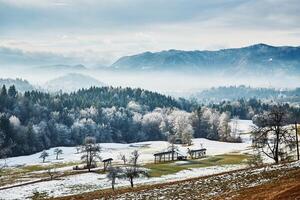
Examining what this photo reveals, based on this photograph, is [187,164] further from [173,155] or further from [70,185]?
[70,185]

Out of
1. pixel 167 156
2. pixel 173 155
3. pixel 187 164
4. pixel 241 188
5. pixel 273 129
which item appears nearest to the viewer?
pixel 241 188

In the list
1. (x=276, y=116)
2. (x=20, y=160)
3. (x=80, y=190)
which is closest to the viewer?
(x=276, y=116)

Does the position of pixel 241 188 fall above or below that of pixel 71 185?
above

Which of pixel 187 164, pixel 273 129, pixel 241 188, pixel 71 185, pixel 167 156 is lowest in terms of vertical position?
pixel 71 185

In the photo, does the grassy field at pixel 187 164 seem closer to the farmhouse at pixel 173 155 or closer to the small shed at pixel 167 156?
the small shed at pixel 167 156

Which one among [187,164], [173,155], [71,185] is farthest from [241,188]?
[173,155]

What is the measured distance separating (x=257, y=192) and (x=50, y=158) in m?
163

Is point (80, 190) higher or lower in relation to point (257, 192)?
lower

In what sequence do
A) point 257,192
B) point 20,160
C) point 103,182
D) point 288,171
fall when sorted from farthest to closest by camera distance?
point 20,160, point 103,182, point 288,171, point 257,192

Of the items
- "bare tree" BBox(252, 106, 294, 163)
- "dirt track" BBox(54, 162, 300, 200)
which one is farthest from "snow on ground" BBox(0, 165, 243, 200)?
"dirt track" BBox(54, 162, 300, 200)

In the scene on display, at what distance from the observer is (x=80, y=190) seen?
306ft

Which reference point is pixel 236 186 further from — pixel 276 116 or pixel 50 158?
pixel 50 158

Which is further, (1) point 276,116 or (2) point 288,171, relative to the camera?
(1) point 276,116

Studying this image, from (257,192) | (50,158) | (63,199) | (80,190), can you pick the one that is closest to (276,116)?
(257,192)
